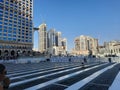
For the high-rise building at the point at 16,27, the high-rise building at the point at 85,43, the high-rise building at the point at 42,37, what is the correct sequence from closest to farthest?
the high-rise building at the point at 16,27 → the high-rise building at the point at 42,37 → the high-rise building at the point at 85,43

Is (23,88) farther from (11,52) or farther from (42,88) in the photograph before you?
(11,52)

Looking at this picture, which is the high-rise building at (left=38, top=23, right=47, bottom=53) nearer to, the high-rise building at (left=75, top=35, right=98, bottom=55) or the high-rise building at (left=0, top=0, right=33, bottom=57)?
the high-rise building at (left=75, top=35, right=98, bottom=55)

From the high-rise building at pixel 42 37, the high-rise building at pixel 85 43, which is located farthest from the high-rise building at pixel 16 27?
the high-rise building at pixel 85 43

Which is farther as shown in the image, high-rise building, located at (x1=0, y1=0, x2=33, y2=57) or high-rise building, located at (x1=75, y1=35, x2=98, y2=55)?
high-rise building, located at (x1=75, y1=35, x2=98, y2=55)

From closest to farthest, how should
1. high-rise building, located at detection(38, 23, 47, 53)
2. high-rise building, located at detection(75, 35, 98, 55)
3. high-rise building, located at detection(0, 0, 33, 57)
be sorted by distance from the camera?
1. high-rise building, located at detection(0, 0, 33, 57)
2. high-rise building, located at detection(38, 23, 47, 53)
3. high-rise building, located at detection(75, 35, 98, 55)

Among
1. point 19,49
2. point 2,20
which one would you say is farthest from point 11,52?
point 2,20

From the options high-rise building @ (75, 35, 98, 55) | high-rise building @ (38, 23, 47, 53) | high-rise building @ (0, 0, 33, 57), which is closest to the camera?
high-rise building @ (0, 0, 33, 57)

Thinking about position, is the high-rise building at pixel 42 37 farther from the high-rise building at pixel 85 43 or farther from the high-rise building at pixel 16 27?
the high-rise building at pixel 16 27

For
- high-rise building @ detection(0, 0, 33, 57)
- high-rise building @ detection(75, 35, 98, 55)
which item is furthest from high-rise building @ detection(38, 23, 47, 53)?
high-rise building @ detection(0, 0, 33, 57)

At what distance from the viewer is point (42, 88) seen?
884 cm

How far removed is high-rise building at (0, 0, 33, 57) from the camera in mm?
109562

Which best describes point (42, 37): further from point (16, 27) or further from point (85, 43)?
point (16, 27)

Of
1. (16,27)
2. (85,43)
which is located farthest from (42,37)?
(16,27)

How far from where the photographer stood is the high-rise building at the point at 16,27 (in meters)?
110
